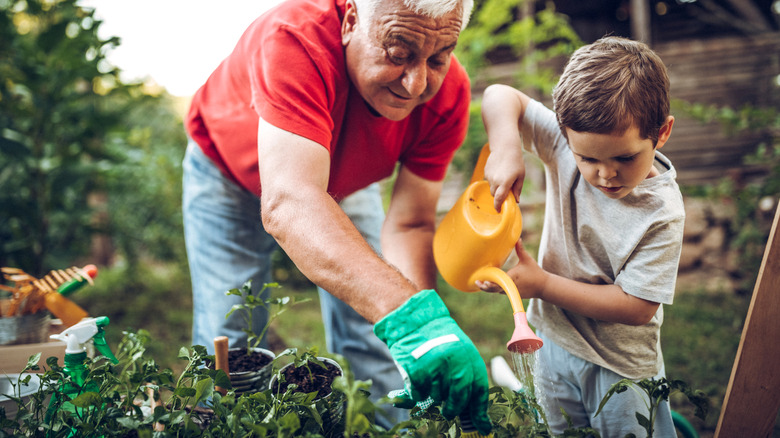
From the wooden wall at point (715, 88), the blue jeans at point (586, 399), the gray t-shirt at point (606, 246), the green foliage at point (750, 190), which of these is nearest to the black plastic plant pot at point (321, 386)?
the blue jeans at point (586, 399)

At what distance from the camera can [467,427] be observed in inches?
34.6

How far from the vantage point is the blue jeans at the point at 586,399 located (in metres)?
1.17

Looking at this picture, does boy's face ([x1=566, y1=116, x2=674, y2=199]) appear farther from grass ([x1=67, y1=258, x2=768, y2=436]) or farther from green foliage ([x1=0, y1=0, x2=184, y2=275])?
green foliage ([x1=0, y1=0, x2=184, y2=275])

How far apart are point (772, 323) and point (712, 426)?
1.62 m

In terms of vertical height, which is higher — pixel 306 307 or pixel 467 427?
pixel 467 427

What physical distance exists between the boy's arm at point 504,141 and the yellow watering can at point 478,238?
40 millimetres

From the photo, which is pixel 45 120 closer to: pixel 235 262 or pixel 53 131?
pixel 53 131

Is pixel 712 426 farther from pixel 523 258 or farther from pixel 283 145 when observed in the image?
pixel 283 145

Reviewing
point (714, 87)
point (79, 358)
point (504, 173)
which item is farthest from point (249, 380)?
point (714, 87)

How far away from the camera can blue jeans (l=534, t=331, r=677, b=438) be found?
3.83 ft

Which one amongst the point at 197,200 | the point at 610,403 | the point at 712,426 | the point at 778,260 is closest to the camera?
the point at 778,260

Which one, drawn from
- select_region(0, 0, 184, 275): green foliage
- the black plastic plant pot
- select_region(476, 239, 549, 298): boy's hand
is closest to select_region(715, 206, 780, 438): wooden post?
select_region(476, 239, 549, 298): boy's hand

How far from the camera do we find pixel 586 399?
1.28m

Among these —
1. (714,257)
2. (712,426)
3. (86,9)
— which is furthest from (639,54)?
(714,257)
